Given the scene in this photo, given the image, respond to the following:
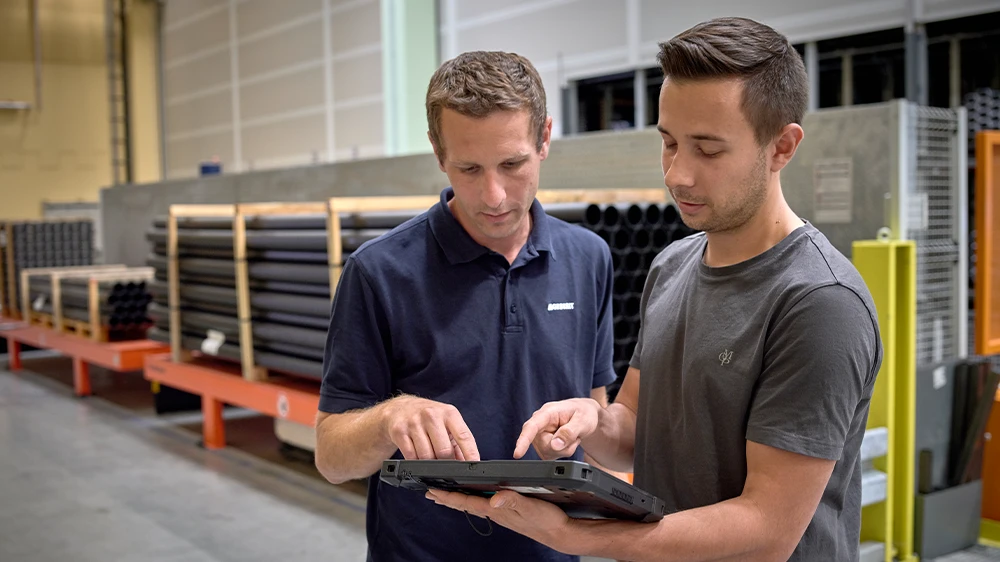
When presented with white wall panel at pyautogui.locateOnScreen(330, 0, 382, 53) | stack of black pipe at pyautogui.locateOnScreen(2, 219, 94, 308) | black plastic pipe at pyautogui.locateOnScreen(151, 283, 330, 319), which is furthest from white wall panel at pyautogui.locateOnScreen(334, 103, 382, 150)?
black plastic pipe at pyautogui.locateOnScreen(151, 283, 330, 319)

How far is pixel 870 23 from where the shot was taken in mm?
9211

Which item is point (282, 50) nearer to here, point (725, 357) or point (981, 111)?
point (981, 111)

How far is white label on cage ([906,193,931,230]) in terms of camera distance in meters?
4.49

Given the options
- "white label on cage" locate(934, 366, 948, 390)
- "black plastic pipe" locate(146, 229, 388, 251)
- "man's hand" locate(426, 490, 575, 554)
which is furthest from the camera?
"black plastic pipe" locate(146, 229, 388, 251)

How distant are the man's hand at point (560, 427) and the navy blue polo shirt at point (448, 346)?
23cm

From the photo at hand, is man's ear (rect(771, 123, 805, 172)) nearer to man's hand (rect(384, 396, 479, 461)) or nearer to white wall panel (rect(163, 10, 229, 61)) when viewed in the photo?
man's hand (rect(384, 396, 479, 461))

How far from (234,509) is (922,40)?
729cm

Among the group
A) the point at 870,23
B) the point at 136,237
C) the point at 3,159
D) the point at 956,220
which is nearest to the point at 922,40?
the point at 870,23

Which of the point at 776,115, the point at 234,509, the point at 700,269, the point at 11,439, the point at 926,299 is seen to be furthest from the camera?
the point at 11,439

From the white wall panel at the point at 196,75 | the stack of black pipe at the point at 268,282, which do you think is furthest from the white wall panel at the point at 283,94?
the stack of black pipe at the point at 268,282

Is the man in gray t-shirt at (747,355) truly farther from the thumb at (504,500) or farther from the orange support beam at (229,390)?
the orange support beam at (229,390)

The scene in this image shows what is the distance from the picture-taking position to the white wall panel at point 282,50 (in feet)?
57.7

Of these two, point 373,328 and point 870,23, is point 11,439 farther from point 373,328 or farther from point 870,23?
point 870,23

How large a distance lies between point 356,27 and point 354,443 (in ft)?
50.4
